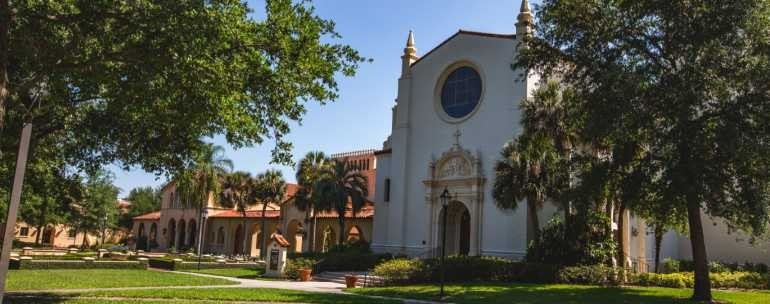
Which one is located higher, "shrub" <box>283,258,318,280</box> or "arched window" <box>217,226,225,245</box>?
"arched window" <box>217,226,225,245</box>

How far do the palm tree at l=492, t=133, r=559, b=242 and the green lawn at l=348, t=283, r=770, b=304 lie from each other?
398 centimetres

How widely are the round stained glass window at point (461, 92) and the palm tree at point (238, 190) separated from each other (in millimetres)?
20897

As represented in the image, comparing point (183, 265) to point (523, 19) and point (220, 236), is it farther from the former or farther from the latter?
point (220, 236)

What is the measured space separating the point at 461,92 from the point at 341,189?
9.72 metres

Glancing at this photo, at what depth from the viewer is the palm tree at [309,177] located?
40.8 metres

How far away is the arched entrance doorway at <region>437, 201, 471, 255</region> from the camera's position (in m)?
33.0

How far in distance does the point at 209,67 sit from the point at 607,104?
36.0 feet

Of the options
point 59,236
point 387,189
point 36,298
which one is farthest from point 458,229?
point 59,236

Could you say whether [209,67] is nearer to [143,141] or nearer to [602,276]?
[143,141]

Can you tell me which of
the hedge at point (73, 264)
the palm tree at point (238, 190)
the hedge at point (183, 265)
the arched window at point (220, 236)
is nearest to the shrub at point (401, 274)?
the hedge at point (183, 265)

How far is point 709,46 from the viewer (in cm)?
1611

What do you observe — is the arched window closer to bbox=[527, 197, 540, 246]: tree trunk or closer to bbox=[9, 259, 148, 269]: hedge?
bbox=[9, 259, 148, 269]: hedge

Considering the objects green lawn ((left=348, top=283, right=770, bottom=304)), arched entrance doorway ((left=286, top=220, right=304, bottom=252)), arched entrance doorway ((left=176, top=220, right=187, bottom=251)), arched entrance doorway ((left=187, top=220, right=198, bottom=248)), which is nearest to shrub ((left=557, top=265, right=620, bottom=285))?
green lawn ((left=348, top=283, right=770, bottom=304))

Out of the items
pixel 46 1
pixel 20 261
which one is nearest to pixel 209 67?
pixel 46 1
